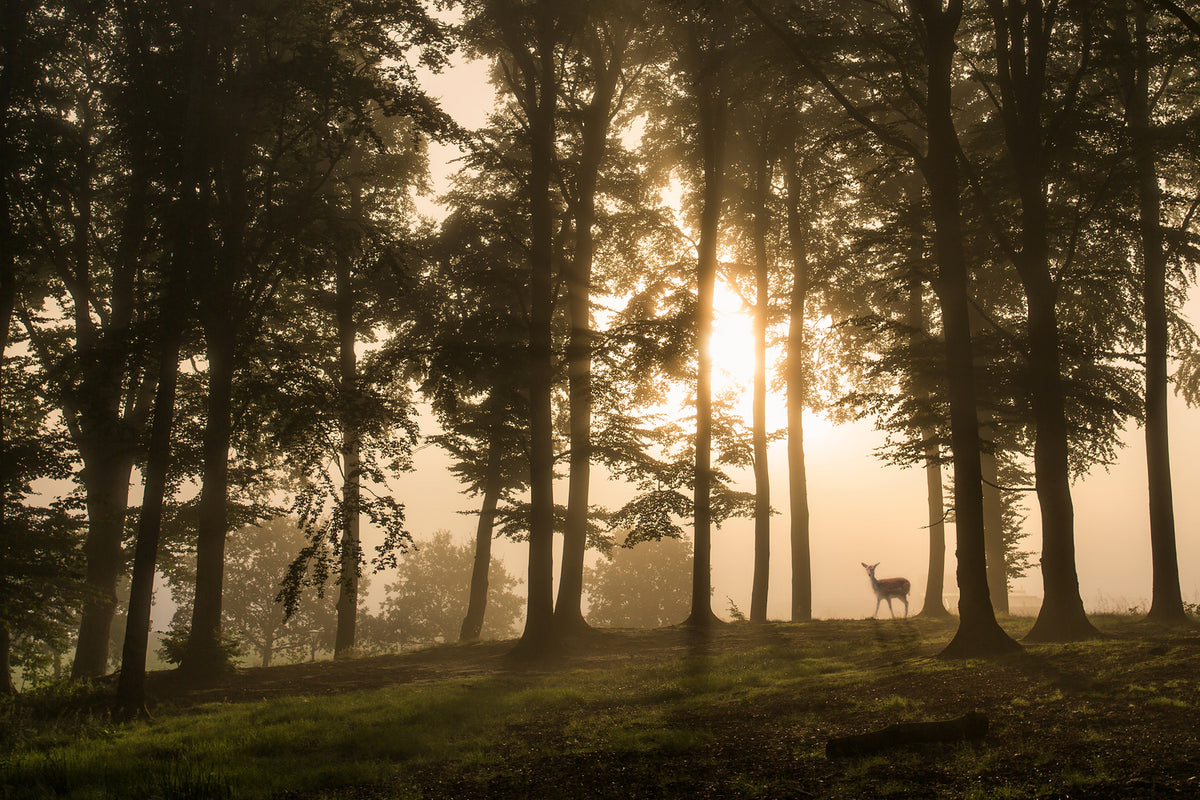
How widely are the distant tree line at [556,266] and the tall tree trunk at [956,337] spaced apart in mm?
60

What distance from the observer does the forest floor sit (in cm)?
583

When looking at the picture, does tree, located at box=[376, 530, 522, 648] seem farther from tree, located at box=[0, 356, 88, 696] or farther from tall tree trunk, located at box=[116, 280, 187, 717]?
tall tree trunk, located at box=[116, 280, 187, 717]

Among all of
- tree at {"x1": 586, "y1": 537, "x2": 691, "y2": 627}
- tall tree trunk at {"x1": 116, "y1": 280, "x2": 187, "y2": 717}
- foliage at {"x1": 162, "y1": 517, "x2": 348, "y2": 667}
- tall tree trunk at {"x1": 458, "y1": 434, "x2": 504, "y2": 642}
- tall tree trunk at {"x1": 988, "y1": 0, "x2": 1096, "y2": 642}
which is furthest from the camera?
tree at {"x1": 586, "y1": 537, "x2": 691, "y2": 627}

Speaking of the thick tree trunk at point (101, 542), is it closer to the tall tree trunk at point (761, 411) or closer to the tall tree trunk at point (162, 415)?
the tall tree trunk at point (162, 415)

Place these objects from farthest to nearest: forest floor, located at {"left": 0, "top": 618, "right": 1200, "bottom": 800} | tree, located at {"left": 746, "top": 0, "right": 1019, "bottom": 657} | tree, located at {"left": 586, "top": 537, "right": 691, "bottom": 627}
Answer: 1. tree, located at {"left": 586, "top": 537, "right": 691, "bottom": 627}
2. tree, located at {"left": 746, "top": 0, "right": 1019, "bottom": 657}
3. forest floor, located at {"left": 0, "top": 618, "right": 1200, "bottom": 800}

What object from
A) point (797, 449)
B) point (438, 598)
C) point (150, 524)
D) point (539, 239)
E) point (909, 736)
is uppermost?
point (539, 239)

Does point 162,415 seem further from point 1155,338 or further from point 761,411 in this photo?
point 1155,338

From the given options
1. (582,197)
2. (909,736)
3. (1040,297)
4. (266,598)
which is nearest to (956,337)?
(1040,297)

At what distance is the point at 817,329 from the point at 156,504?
2067 cm

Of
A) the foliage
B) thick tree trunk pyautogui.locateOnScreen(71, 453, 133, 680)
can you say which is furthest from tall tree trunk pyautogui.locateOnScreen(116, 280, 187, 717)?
the foliage

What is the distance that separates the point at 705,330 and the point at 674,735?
473 inches

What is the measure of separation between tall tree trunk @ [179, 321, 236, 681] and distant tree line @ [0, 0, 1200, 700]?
0.22 ft

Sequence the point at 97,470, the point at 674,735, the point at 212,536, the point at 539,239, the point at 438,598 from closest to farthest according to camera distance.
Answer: the point at 674,735, the point at 212,536, the point at 539,239, the point at 97,470, the point at 438,598

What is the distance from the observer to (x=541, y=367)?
54.3ft
